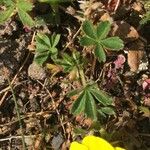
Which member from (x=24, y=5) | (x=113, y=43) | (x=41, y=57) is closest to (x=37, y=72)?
(x=41, y=57)

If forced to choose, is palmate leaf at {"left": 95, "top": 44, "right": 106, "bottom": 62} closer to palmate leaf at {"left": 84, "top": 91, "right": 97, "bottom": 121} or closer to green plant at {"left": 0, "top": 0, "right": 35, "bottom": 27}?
palmate leaf at {"left": 84, "top": 91, "right": 97, "bottom": 121}

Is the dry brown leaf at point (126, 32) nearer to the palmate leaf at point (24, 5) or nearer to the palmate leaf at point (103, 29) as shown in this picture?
the palmate leaf at point (103, 29)

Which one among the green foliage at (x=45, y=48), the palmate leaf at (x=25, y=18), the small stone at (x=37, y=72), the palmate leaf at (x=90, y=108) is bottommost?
the palmate leaf at (x=90, y=108)

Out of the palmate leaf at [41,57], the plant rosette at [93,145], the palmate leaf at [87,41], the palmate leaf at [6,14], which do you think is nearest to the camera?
the plant rosette at [93,145]

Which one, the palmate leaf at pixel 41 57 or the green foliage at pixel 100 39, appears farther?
the palmate leaf at pixel 41 57

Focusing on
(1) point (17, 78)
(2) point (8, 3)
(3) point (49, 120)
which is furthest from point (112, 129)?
(2) point (8, 3)

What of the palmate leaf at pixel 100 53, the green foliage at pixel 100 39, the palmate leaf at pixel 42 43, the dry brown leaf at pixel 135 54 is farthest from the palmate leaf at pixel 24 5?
the dry brown leaf at pixel 135 54

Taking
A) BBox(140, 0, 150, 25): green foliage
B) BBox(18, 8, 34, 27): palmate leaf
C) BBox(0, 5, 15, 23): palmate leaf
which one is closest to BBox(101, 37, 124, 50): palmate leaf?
BBox(140, 0, 150, 25): green foliage

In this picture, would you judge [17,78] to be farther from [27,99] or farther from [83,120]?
[83,120]
